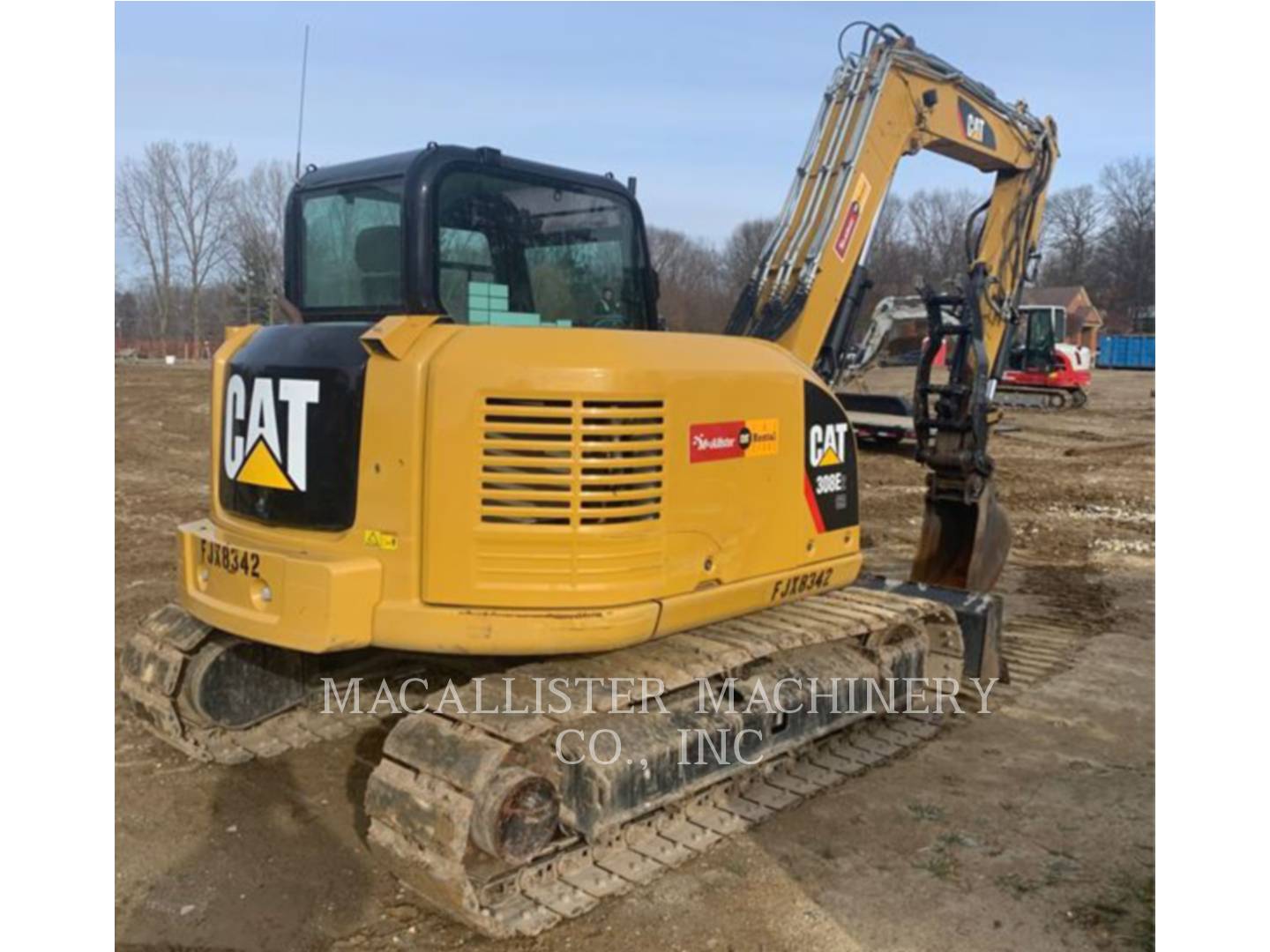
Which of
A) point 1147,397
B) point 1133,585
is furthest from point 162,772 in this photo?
point 1147,397

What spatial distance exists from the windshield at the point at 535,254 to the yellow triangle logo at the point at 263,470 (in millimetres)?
935

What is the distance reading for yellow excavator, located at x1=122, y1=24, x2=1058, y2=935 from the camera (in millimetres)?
3842

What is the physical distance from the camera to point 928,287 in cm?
706

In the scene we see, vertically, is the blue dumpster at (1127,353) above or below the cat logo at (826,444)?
above

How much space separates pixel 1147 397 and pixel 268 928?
30.0 meters

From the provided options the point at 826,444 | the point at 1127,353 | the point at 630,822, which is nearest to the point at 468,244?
the point at 826,444

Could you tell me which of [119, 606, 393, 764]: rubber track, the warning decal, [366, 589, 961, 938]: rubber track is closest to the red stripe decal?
[366, 589, 961, 938]: rubber track

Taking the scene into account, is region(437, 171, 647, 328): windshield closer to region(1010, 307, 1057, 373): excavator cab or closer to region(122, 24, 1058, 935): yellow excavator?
region(122, 24, 1058, 935): yellow excavator

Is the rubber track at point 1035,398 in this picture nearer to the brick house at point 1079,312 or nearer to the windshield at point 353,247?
the windshield at point 353,247

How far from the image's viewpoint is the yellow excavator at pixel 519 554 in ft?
12.6

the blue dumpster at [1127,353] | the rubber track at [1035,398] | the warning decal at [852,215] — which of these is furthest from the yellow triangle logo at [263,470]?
the blue dumpster at [1127,353]

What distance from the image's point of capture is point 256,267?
613 cm

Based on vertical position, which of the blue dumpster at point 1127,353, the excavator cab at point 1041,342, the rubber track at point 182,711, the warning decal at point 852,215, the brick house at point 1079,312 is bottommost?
the rubber track at point 182,711

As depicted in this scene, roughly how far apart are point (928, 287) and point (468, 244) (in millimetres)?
3740
